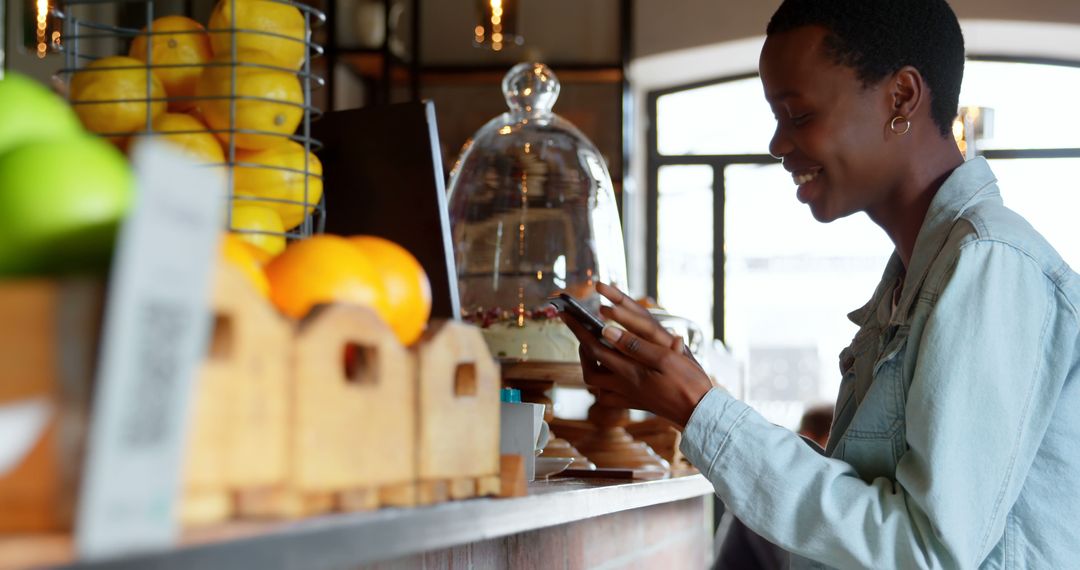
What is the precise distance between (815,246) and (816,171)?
183 inches

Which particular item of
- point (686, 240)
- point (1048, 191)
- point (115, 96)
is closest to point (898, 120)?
point (115, 96)

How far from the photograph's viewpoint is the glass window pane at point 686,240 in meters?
5.97

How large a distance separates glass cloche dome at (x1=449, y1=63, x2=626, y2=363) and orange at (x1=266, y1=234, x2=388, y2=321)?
0.88 m

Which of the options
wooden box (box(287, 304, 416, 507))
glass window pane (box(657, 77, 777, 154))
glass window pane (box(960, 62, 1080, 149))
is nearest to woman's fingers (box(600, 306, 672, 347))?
wooden box (box(287, 304, 416, 507))

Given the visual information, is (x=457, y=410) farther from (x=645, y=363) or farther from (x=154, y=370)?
(x=645, y=363)

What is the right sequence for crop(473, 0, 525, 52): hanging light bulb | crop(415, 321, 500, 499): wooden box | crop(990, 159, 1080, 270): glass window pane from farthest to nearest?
crop(990, 159, 1080, 270): glass window pane, crop(473, 0, 525, 52): hanging light bulb, crop(415, 321, 500, 499): wooden box

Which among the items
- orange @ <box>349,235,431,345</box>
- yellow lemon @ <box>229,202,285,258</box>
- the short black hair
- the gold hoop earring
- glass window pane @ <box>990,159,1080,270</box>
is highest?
glass window pane @ <box>990,159,1080,270</box>

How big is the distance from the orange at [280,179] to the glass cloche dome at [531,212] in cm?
67

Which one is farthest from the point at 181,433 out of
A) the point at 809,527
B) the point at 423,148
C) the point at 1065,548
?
the point at 1065,548

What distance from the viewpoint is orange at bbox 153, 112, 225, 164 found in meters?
0.89

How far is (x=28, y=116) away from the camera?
60 centimetres

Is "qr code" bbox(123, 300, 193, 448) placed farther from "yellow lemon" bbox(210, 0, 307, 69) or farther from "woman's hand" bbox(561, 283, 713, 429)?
"woman's hand" bbox(561, 283, 713, 429)

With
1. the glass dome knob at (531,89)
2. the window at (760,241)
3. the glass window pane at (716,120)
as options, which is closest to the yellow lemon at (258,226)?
the glass dome knob at (531,89)

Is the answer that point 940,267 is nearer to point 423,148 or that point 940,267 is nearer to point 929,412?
point 929,412
